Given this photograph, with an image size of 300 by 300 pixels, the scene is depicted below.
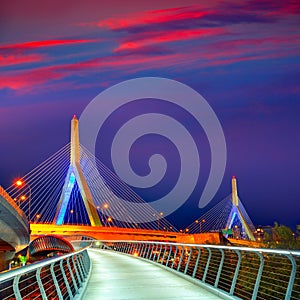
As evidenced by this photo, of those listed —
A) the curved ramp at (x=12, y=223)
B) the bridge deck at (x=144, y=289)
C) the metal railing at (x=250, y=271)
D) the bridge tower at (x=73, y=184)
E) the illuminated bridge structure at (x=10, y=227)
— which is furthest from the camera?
the bridge tower at (x=73, y=184)

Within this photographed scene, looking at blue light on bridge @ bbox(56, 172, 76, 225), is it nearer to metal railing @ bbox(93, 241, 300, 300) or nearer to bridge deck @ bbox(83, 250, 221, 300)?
metal railing @ bbox(93, 241, 300, 300)

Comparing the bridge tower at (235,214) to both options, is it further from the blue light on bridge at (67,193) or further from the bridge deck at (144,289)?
the bridge deck at (144,289)

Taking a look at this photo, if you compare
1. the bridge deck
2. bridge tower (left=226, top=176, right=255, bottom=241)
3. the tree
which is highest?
the bridge deck

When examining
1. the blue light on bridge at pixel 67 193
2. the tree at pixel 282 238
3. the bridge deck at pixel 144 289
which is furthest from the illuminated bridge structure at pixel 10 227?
the bridge deck at pixel 144 289

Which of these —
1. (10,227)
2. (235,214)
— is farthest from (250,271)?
(235,214)

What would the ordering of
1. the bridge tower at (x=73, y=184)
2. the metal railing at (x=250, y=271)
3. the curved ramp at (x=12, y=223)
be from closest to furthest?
1. the metal railing at (x=250, y=271)
2. the curved ramp at (x=12, y=223)
3. the bridge tower at (x=73, y=184)

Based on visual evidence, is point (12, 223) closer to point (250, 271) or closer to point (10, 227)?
point (10, 227)

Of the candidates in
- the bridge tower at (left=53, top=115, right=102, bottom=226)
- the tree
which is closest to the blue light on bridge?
the bridge tower at (left=53, top=115, right=102, bottom=226)

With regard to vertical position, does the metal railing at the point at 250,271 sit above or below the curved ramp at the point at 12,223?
above

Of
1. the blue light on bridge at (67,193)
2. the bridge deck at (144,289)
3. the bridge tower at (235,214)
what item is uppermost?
the bridge deck at (144,289)

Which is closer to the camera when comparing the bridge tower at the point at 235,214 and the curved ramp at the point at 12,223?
the curved ramp at the point at 12,223

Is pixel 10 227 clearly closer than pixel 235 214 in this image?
Yes

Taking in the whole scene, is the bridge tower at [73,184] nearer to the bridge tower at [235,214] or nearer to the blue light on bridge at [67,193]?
the blue light on bridge at [67,193]

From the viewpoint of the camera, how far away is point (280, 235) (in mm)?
18125
